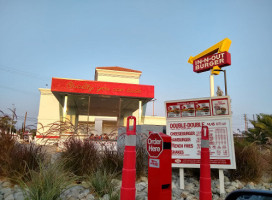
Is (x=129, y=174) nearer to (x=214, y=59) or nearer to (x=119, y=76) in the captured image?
(x=214, y=59)

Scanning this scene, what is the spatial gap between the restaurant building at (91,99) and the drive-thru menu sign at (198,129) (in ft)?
5.59

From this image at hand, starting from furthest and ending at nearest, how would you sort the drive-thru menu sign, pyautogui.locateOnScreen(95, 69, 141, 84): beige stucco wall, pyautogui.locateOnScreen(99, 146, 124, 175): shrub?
pyautogui.locateOnScreen(95, 69, 141, 84): beige stucco wall
the drive-thru menu sign
pyautogui.locateOnScreen(99, 146, 124, 175): shrub

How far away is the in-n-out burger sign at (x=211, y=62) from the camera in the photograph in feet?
33.5

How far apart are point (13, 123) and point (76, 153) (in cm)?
201

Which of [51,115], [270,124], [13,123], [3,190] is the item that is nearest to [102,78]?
[51,115]

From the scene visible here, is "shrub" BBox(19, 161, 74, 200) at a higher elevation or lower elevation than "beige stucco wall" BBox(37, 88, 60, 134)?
lower

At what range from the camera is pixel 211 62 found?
1089cm

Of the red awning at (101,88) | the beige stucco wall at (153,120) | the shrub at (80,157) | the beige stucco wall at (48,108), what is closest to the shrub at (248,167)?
the shrub at (80,157)

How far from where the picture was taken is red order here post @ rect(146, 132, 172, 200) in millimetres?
2170

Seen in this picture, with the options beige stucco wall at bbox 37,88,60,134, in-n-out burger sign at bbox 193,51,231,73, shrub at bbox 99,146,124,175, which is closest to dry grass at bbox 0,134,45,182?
shrub at bbox 99,146,124,175

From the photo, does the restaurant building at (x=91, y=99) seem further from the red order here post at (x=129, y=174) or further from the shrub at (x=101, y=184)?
the red order here post at (x=129, y=174)

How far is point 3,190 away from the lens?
354cm

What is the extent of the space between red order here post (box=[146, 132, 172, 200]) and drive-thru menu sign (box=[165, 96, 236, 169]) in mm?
2568

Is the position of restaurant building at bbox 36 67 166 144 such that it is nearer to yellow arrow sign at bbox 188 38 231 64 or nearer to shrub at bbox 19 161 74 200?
shrub at bbox 19 161 74 200
